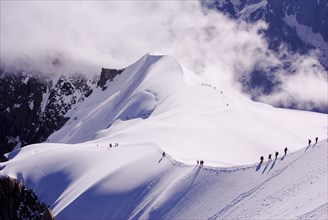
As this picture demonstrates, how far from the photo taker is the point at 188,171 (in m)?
69.9

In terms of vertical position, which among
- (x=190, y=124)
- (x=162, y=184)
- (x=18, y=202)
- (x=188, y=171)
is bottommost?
(x=18, y=202)

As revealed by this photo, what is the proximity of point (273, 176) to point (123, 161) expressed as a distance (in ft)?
90.2

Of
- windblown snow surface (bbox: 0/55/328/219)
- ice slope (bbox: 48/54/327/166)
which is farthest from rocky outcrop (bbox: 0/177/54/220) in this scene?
ice slope (bbox: 48/54/327/166)

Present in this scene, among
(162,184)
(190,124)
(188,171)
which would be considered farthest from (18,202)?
(190,124)

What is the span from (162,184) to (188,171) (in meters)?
3.77

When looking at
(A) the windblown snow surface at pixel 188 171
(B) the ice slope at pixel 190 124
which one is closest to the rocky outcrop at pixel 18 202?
(A) the windblown snow surface at pixel 188 171

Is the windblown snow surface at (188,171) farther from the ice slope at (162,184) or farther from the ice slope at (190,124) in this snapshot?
the ice slope at (190,124)

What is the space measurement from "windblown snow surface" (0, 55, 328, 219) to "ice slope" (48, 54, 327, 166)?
0.36 meters

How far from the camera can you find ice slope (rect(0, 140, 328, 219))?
52719 mm

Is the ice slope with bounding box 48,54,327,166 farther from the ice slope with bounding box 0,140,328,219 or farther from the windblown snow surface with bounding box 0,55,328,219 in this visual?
the ice slope with bounding box 0,140,328,219

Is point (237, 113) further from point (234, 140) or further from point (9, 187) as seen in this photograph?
point (9, 187)

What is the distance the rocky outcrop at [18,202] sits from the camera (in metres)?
78.1

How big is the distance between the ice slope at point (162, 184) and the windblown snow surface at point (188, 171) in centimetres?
15

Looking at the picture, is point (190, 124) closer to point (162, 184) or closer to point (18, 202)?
point (162, 184)
